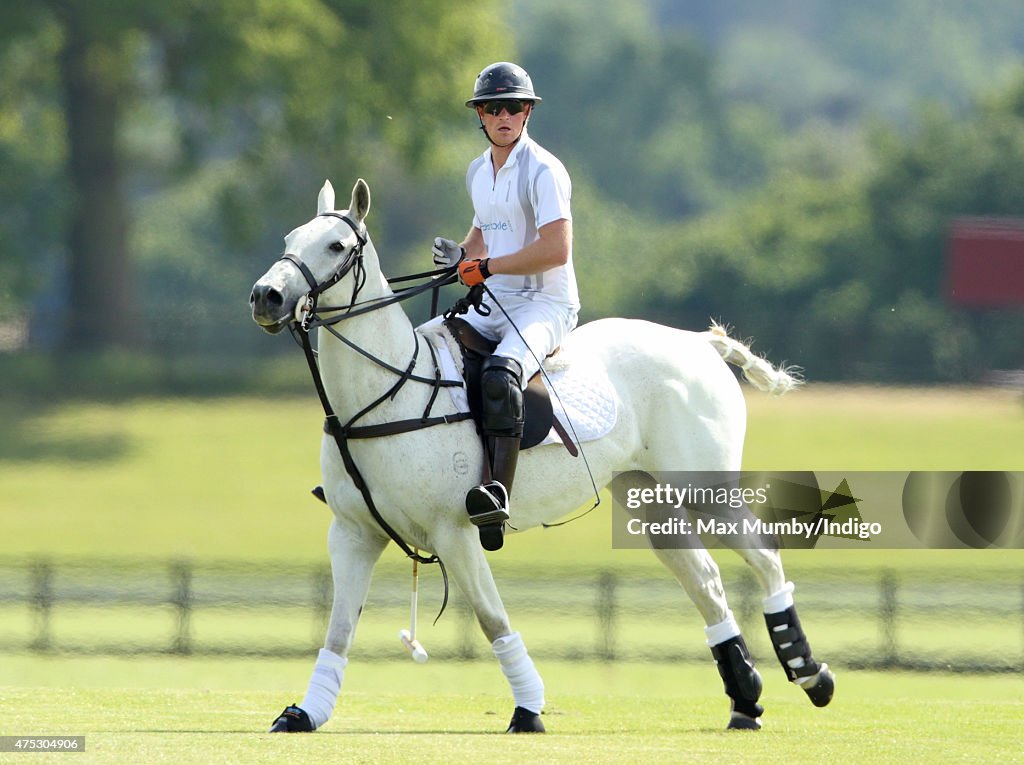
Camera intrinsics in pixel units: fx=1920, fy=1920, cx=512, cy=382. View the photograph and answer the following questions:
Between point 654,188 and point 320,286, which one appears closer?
point 320,286

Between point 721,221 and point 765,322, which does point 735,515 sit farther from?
point 721,221

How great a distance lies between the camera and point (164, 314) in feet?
129

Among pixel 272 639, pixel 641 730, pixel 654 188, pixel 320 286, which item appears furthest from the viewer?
pixel 654 188

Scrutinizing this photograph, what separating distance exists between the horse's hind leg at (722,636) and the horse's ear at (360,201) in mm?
2861

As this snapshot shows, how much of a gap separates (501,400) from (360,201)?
1233 millimetres

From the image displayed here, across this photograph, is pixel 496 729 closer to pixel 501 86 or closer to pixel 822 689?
pixel 822 689

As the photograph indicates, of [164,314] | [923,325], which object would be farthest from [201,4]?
[923,325]

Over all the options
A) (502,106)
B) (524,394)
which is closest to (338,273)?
(524,394)

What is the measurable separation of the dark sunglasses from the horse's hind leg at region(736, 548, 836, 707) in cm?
288

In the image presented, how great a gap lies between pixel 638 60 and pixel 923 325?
5965 centimetres

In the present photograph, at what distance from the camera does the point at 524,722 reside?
33.7 feet

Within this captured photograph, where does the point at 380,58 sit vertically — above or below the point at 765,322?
above

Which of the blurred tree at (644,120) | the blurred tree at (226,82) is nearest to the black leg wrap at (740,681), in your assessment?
the blurred tree at (226,82)

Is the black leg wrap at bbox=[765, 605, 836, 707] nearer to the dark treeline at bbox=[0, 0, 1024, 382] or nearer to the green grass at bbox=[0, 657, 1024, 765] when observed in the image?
the green grass at bbox=[0, 657, 1024, 765]
